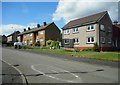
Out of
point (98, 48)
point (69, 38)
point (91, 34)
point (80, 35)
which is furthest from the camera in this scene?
point (69, 38)

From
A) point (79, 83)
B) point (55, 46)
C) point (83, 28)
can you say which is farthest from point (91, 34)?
point (79, 83)

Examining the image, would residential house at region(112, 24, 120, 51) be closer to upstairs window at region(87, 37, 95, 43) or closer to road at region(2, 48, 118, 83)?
upstairs window at region(87, 37, 95, 43)

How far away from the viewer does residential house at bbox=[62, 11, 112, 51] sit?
40.0 meters

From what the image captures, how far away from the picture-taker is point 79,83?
355 inches

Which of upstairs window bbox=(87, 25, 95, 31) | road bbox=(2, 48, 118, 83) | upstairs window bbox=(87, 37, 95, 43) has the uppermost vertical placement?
upstairs window bbox=(87, 25, 95, 31)

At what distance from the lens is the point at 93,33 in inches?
1598

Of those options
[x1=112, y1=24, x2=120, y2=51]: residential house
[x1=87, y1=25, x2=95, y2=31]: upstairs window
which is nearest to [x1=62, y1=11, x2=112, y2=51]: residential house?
[x1=87, y1=25, x2=95, y2=31]: upstairs window

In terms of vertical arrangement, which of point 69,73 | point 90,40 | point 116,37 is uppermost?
point 116,37

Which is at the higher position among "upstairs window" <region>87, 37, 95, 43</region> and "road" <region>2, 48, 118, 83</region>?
"upstairs window" <region>87, 37, 95, 43</region>

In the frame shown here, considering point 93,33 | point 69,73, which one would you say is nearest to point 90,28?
point 93,33

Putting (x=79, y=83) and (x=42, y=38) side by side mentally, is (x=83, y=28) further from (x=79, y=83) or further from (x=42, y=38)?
(x=79, y=83)

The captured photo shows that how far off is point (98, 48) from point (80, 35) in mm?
7471

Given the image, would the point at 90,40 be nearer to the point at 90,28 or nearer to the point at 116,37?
the point at 90,28

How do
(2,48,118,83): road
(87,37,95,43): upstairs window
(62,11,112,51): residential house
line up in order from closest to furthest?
(2,48,118,83): road → (62,11,112,51): residential house → (87,37,95,43): upstairs window
